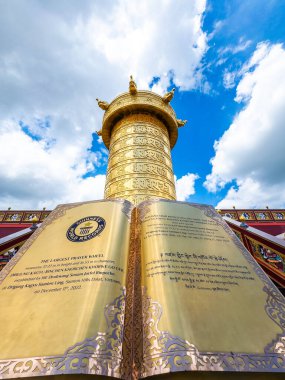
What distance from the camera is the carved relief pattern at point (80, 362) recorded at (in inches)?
25.1

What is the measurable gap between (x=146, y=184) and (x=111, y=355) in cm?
334

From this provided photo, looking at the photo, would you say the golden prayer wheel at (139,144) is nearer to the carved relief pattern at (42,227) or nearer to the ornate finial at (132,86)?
the ornate finial at (132,86)

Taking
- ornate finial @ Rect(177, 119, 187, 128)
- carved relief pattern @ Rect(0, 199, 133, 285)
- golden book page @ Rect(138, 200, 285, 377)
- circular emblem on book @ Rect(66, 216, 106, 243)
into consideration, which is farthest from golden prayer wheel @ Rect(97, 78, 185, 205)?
golden book page @ Rect(138, 200, 285, 377)

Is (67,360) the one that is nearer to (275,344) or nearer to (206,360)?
(206,360)

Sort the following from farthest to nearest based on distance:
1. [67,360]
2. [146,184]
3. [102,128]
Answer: [102,128] → [146,184] → [67,360]

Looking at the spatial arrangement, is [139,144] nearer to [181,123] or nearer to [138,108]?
[138,108]

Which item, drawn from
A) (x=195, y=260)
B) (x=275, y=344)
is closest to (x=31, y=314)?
(x=195, y=260)

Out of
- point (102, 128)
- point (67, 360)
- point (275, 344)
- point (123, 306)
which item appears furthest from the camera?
point (102, 128)

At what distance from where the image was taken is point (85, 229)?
1.41 metres

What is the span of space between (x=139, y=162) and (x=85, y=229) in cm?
301

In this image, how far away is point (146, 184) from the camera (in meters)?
3.95

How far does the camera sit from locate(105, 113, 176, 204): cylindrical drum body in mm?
3936

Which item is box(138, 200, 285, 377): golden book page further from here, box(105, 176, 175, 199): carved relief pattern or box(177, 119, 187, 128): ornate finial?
box(177, 119, 187, 128): ornate finial

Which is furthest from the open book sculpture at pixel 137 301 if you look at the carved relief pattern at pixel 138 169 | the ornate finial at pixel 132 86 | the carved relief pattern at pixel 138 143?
the ornate finial at pixel 132 86
